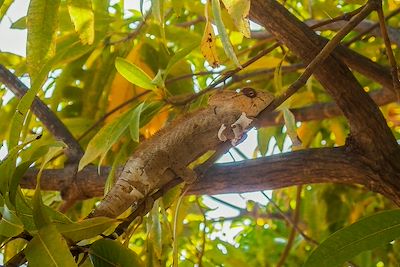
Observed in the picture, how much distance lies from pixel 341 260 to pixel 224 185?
172 mm

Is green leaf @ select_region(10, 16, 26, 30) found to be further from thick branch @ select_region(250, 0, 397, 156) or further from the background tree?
thick branch @ select_region(250, 0, 397, 156)

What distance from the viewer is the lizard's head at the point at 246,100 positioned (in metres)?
0.77

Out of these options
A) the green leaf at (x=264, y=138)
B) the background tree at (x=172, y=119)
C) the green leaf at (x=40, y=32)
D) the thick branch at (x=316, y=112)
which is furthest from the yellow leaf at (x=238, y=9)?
the thick branch at (x=316, y=112)

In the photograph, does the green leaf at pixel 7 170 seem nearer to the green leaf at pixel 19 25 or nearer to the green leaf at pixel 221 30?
the green leaf at pixel 221 30

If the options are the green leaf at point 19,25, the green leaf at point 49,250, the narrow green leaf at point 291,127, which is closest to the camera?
the green leaf at point 49,250

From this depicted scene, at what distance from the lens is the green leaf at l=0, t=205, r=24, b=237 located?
60 centimetres

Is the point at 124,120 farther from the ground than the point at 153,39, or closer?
closer

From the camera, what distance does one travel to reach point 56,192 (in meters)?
1.11

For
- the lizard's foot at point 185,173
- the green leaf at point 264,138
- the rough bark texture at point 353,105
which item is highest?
the green leaf at point 264,138

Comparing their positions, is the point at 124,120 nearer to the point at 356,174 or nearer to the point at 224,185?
the point at 224,185

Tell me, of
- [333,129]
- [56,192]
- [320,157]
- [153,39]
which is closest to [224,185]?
[320,157]

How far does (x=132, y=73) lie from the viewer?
2.74ft

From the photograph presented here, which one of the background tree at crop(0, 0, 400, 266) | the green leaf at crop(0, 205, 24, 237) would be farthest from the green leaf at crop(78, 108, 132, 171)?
the green leaf at crop(0, 205, 24, 237)

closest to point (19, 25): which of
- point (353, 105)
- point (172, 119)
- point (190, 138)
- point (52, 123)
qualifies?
point (52, 123)
